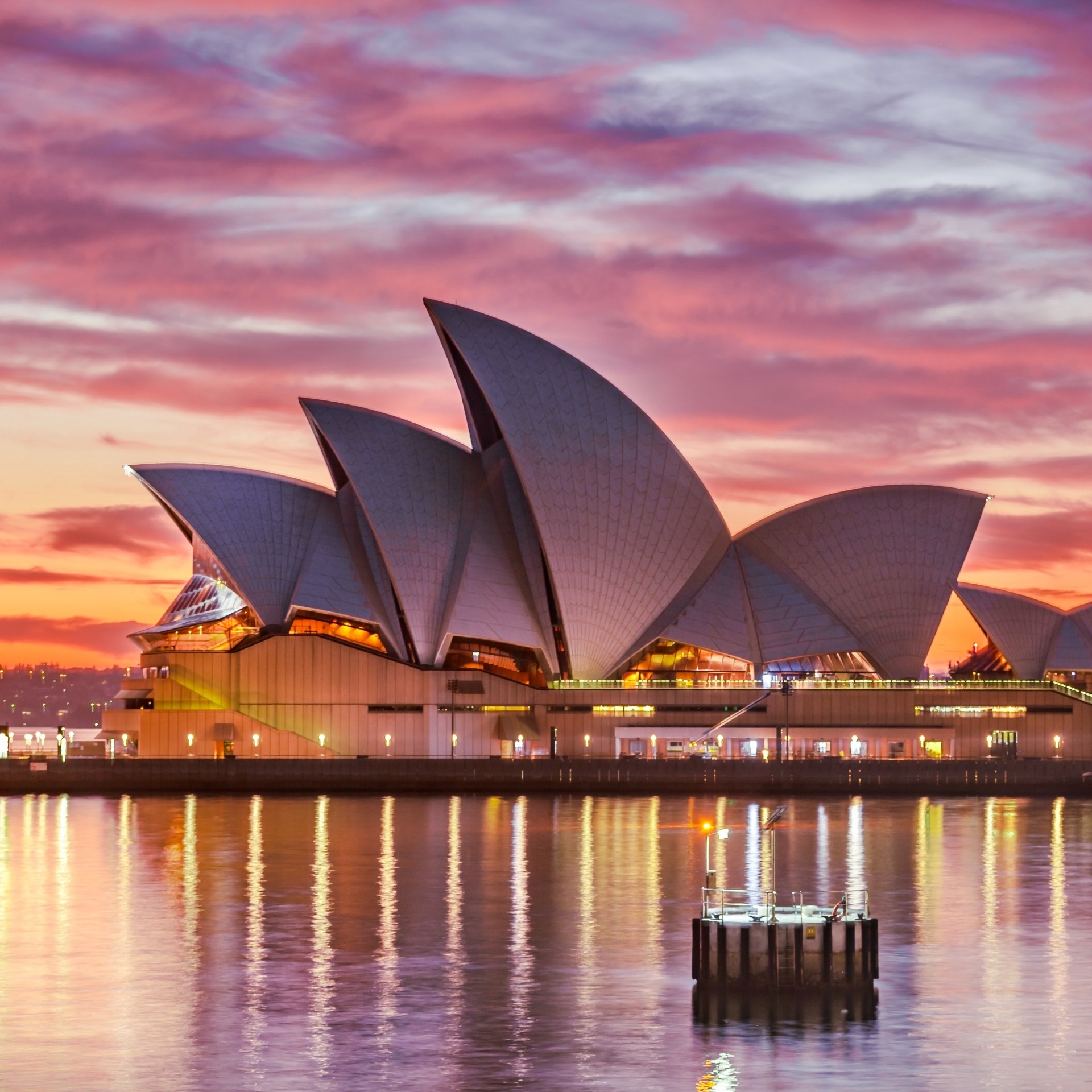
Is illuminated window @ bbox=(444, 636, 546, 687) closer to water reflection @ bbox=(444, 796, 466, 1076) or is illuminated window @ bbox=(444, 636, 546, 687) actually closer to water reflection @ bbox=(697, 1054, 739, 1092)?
water reflection @ bbox=(444, 796, 466, 1076)

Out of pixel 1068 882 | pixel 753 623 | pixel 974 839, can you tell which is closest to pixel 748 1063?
pixel 1068 882

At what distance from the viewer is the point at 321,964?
29.8 metres

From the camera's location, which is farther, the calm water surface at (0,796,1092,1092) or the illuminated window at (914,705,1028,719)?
the illuminated window at (914,705,1028,719)

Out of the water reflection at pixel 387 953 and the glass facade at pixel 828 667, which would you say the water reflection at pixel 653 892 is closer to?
the water reflection at pixel 387 953

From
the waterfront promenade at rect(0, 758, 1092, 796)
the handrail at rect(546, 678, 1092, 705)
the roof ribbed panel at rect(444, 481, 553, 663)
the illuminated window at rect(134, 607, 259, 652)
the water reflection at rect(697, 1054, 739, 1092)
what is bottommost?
the waterfront promenade at rect(0, 758, 1092, 796)

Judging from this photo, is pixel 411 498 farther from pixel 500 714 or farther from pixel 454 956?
pixel 454 956

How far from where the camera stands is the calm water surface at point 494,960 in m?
23.0

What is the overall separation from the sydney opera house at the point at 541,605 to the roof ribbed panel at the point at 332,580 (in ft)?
0.32

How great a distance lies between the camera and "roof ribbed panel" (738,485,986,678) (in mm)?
81500

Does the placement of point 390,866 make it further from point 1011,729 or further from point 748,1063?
point 1011,729

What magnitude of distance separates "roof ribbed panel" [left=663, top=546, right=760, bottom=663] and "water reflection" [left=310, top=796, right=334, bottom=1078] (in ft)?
108

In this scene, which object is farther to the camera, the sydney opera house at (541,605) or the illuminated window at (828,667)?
the illuminated window at (828,667)

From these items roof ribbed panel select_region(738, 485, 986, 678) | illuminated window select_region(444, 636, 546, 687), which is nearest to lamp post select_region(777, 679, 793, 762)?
roof ribbed panel select_region(738, 485, 986, 678)

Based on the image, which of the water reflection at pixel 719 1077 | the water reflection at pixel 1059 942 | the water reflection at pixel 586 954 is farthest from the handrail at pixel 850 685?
the water reflection at pixel 719 1077
